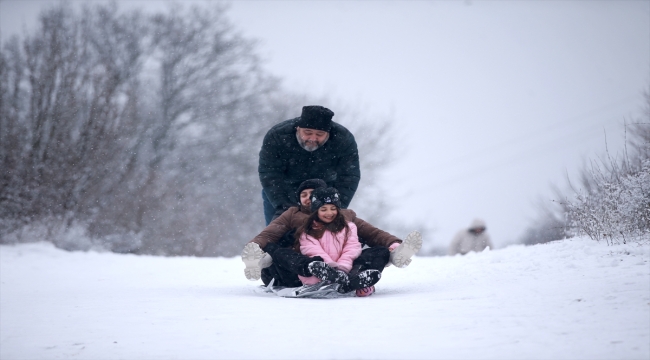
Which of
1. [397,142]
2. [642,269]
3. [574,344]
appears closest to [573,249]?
[642,269]

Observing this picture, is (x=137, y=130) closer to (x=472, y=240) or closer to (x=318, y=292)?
(x=472, y=240)

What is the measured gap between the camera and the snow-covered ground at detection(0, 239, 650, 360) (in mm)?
3035

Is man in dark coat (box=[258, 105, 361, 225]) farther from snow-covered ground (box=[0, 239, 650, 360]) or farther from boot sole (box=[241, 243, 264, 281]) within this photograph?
snow-covered ground (box=[0, 239, 650, 360])

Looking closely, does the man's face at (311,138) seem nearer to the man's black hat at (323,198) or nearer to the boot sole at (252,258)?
the man's black hat at (323,198)

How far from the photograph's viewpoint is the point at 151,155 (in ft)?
68.8

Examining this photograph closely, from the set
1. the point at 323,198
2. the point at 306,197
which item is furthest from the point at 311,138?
the point at 323,198

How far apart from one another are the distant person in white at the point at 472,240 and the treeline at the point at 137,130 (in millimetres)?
7366

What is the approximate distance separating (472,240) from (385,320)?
9.21 metres

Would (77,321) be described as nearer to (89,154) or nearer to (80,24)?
(89,154)

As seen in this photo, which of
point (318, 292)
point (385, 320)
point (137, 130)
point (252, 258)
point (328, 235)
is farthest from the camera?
point (137, 130)

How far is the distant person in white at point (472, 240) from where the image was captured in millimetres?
12383

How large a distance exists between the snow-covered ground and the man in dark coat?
41.7 inches

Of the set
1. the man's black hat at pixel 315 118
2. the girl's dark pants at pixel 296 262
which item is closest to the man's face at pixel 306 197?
the girl's dark pants at pixel 296 262

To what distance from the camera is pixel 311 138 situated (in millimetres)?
6031
